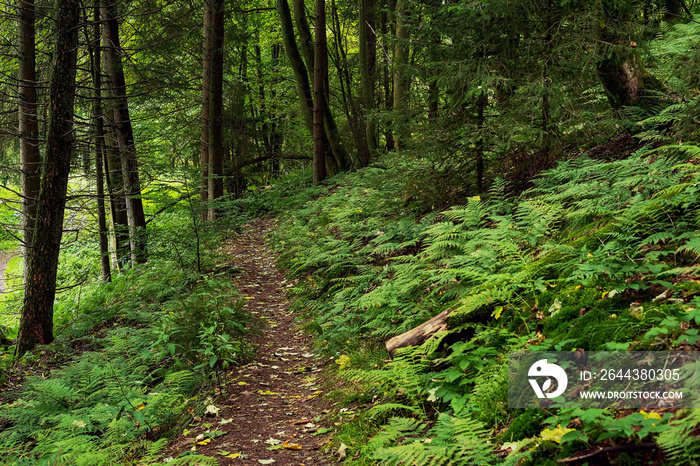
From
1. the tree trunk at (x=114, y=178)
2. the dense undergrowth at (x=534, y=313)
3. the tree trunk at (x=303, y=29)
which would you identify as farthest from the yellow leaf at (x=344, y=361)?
the tree trunk at (x=303, y=29)

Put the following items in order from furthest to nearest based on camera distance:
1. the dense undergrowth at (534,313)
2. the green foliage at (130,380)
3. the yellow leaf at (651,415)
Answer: the green foliage at (130,380) → the dense undergrowth at (534,313) → the yellow leaf at (651,415)

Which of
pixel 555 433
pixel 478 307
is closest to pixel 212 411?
pixel 478 307

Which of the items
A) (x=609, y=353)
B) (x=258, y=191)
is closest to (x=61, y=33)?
→ (x=609, y=353)

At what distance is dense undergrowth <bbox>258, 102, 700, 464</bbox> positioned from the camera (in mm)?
2463

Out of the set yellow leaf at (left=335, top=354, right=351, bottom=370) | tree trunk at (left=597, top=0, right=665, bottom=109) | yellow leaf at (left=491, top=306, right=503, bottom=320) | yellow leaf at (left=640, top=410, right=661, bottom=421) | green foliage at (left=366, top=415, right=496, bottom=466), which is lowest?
yellow leaf at (left=335, top=354, right=351, bottom=370)

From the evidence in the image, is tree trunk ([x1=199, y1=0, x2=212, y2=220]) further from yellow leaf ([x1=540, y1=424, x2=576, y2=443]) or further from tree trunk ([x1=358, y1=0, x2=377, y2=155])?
yellow leaf ([x1=540, y1=424, x2=576, y2=443])

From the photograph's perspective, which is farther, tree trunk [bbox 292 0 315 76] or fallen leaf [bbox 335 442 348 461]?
tree trunk [bbox 292 0 315 76]

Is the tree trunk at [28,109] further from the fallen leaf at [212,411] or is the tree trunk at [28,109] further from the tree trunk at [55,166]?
the fallen leaf at [212,411]

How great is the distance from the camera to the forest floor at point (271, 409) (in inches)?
151

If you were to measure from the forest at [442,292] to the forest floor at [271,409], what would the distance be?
3cm

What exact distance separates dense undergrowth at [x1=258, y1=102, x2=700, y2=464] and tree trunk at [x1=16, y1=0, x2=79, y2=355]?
453cm

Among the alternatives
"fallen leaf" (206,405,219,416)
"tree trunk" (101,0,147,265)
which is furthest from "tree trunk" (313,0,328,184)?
"fallen leaf" (206,405,219,416)

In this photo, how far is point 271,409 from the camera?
462 cm
